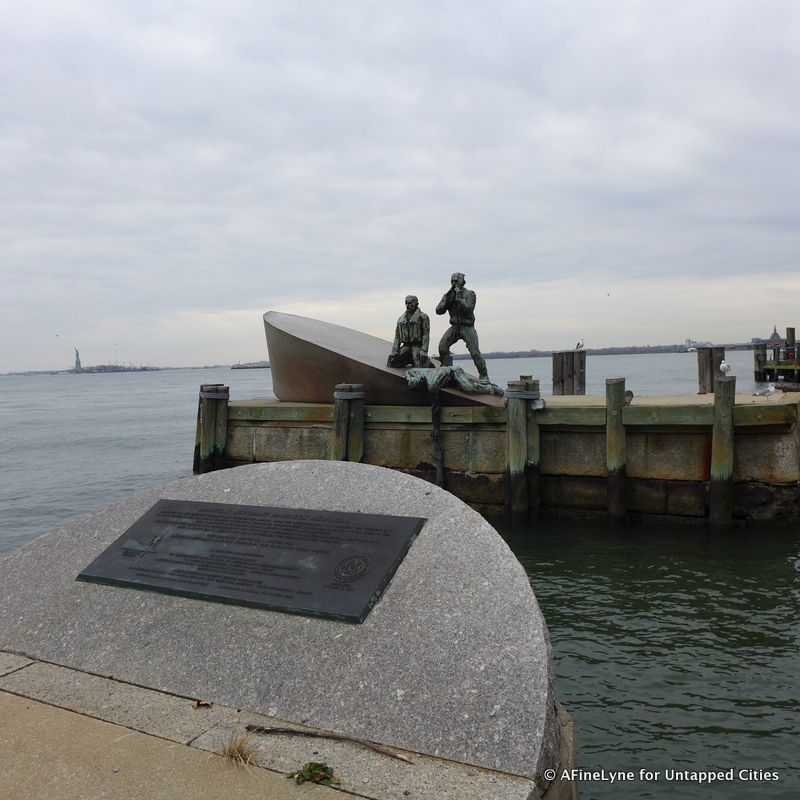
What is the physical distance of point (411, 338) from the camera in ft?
32.6

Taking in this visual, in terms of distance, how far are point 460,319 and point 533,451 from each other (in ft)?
8.52

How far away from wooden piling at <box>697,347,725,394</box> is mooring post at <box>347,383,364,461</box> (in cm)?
713

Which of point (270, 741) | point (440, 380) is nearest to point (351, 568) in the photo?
point (270, 741)

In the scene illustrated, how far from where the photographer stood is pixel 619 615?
238 inches

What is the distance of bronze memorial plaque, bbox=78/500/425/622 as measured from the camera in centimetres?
332

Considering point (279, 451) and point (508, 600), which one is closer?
point (508, 600)

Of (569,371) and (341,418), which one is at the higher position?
(569,371)

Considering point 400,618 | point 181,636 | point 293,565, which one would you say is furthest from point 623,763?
point 181,636

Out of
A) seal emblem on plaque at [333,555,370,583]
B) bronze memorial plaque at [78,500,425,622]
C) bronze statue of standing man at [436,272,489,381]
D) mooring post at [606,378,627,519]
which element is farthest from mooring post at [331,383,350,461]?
seal emblem on plaque at [333,555,370,583]

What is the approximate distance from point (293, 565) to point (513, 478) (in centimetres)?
576

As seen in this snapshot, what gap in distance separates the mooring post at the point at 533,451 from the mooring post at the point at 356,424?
7.54ft

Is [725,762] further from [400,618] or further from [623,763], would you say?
[400,618]

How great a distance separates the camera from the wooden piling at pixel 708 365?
13117mm

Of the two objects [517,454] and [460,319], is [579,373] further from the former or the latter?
[517,454]
